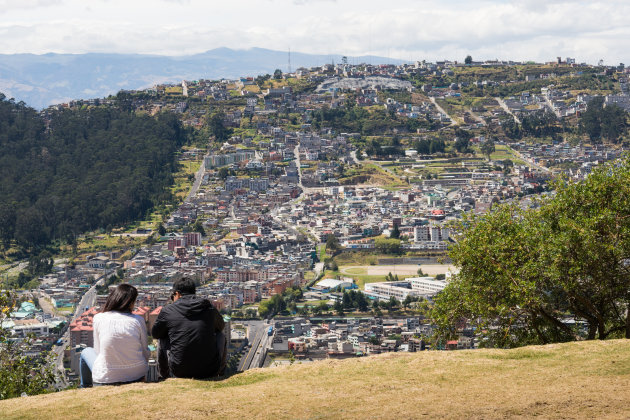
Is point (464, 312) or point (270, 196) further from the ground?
point (464, 312)

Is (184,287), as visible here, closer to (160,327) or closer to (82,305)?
(160,327)

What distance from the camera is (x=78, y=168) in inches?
2362

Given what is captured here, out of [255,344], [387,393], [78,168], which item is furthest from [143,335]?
[78,168]

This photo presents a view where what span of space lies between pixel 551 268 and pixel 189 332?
449 centimetres

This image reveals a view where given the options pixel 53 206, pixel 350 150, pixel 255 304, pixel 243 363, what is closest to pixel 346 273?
pixel 255 304

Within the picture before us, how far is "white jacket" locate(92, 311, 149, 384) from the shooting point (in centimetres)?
514

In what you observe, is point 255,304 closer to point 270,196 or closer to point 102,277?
point 102,277

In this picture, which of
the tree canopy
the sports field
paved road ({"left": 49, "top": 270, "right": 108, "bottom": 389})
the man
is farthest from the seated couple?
the sports field

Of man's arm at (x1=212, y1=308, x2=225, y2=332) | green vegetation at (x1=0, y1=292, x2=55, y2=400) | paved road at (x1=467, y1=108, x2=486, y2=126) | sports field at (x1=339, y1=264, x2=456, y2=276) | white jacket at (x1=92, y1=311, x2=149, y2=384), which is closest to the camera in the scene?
white jacket at (x1=92, y1=311, x2=149, y2=384)

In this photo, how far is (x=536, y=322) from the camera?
8.80 m

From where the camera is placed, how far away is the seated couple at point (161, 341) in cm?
518

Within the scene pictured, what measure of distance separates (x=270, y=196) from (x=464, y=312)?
163 feet

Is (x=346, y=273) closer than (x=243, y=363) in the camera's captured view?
No

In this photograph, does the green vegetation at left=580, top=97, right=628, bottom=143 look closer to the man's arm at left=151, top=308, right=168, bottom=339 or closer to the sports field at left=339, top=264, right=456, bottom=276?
the sports field at left=339, top=264, right=456, bottom=276
